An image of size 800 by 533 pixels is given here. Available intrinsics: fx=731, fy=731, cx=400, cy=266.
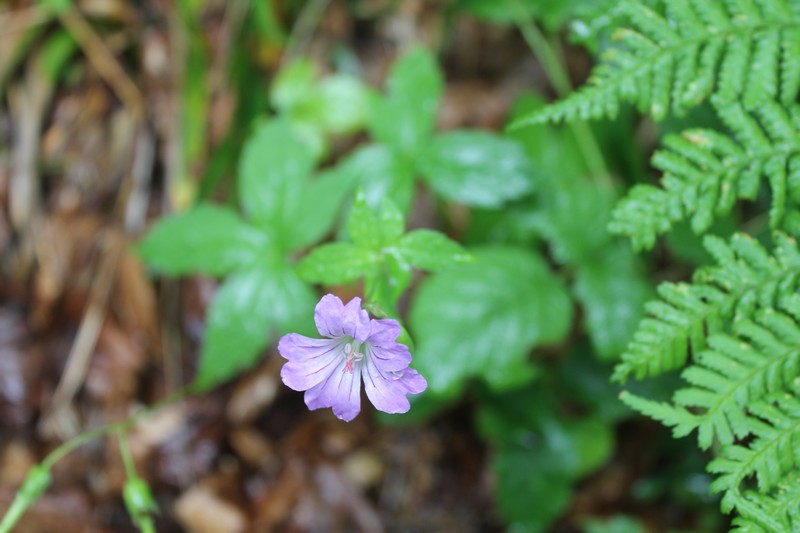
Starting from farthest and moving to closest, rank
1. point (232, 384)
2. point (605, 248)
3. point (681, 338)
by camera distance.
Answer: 1. point (232, 384)
2. point (605, 248)
3. point (681, 338)

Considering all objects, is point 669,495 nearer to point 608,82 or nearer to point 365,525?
point 365,525

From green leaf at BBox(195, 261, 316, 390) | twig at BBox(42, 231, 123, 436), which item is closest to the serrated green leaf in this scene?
green leaf at BBox(195, 261, 316, 390)

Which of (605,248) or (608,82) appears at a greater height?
(608,82)

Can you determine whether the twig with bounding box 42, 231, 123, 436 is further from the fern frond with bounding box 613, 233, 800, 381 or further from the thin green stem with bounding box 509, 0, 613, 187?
the fern frond with bounding box 613, 233, 800, 381

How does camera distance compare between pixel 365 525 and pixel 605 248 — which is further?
pixel 365 525

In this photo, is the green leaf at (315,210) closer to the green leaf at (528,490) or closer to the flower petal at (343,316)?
the flower petal at (343,316)

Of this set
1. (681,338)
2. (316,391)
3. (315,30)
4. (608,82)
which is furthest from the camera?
(315,30)

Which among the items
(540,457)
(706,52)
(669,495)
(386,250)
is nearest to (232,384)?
(540,457)

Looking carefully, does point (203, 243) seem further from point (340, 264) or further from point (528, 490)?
point (528, 490)
